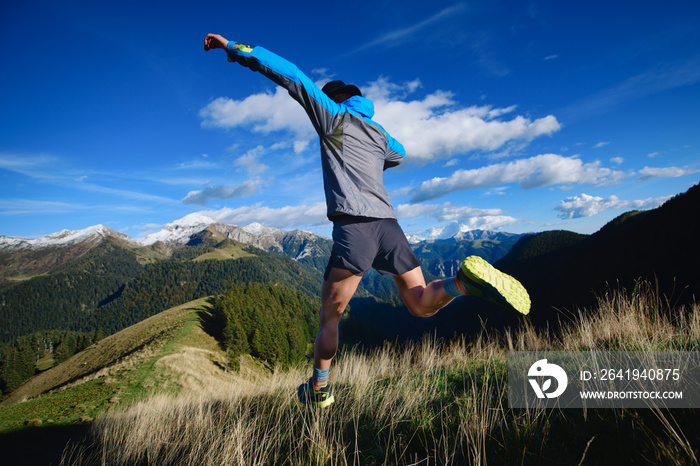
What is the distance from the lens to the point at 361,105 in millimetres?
2941

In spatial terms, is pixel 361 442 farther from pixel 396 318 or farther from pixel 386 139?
pixel 396 318

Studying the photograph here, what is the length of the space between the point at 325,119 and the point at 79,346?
86.3 meters

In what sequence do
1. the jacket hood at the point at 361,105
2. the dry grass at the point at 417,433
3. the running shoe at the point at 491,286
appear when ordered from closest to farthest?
the dry grass at the point at 417,433, the running shoe at the point at 491,286, the jacket hood at the point at 361,105

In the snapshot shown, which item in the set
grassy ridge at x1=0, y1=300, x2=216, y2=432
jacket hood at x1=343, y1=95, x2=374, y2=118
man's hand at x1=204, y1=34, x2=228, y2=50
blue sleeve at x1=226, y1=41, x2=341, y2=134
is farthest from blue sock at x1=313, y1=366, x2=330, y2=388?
grassy ridge at x1=0, y1=300, x2=216, y2=432

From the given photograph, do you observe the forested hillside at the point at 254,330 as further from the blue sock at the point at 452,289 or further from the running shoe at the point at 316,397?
the blue sock at the point at 452,289

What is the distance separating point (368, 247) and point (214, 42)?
95.9 inches

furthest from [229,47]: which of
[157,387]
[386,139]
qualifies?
[157,387]

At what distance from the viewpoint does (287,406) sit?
2.71m

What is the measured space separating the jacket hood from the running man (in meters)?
0.01

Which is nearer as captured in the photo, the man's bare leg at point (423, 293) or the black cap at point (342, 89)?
the man's bare leg at point (423, 293)

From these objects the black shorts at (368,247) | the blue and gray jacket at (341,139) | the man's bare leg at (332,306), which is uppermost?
the blue and gray jacket at (341,139)

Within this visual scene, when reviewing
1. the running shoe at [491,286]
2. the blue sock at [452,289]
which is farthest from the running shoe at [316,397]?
the running shoe at [491,286]

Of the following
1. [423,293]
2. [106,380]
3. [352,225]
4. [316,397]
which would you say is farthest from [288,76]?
[106,380]

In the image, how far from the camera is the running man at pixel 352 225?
240cm
